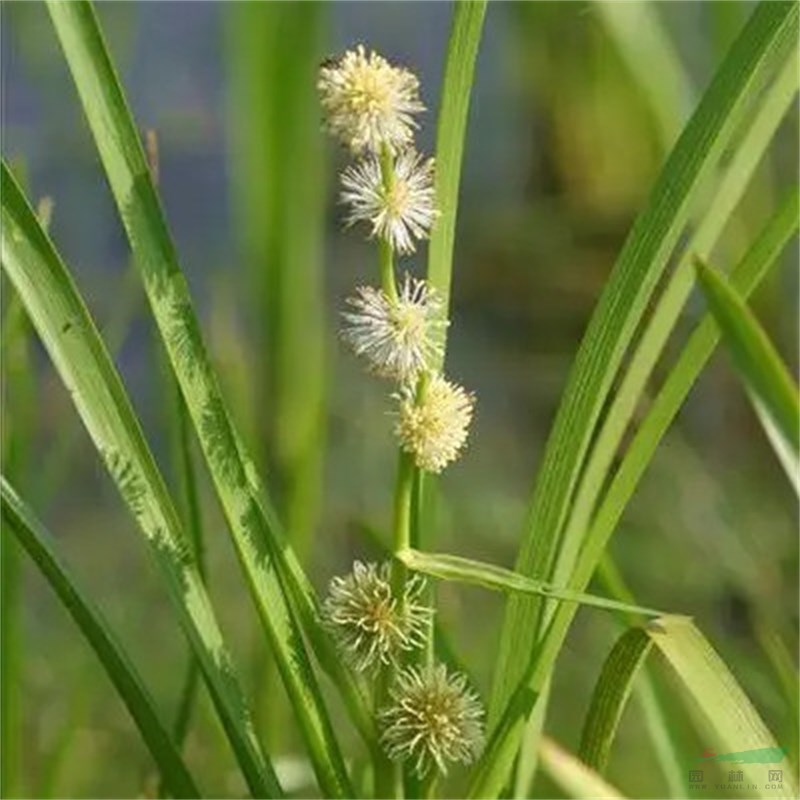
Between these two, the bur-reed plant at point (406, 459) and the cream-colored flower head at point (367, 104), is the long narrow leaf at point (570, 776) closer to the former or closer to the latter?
the bur-reed plant at point (406, 459)

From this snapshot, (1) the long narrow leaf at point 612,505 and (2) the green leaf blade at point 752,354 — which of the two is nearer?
(2) the green leaf blade at point 752,354

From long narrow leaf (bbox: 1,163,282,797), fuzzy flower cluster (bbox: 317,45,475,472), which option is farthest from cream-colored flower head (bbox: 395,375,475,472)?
long narrow leaf (bbox: 1,163,282,797)

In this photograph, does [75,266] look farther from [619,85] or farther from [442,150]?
→ [442,150]

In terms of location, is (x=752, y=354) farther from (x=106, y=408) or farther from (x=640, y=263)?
(x=106, y=408)

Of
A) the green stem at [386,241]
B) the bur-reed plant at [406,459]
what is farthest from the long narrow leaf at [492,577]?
the green stem at [386,241]

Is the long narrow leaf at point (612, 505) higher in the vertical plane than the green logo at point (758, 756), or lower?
higher

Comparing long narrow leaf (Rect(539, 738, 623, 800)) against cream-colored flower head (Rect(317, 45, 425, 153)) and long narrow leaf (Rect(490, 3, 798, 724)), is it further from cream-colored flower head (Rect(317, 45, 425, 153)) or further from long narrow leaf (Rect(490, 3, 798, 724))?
cream-colored flower head (Rect(317, 45, 425, 153))
